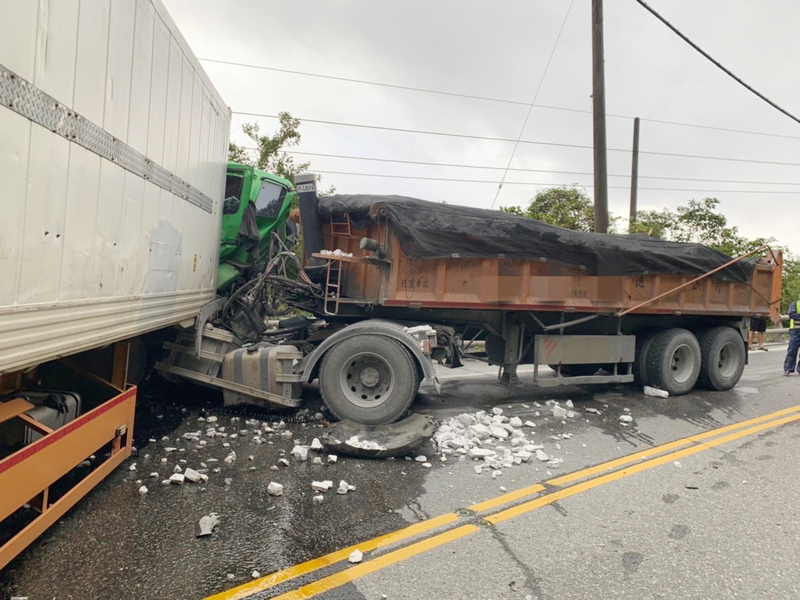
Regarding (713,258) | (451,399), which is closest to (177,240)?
(451,399)

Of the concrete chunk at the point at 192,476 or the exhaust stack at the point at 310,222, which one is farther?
the exhaust stack at the point at 310,222

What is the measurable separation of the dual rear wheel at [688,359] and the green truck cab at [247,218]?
5.46m

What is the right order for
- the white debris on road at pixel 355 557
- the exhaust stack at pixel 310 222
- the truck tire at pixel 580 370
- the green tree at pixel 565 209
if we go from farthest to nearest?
the green tree at pixel 565 209 → the truck tire at pixel 580 370 → the exhaust stack at pixel 310 222 → the white debris on road at pixel 355 557

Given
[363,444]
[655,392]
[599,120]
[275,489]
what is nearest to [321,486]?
[275,489]

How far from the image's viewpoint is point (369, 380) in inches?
198

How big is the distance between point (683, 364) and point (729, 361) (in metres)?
0.95

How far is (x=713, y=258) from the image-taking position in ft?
22.6

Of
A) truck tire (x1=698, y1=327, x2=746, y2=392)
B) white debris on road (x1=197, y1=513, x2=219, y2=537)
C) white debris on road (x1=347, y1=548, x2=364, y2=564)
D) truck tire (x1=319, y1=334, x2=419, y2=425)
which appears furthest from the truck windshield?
truck tire (x1=698, y1=327, x2=746, y2=392)

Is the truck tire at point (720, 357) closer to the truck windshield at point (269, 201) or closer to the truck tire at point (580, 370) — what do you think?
the truck tire at point (580, 370)

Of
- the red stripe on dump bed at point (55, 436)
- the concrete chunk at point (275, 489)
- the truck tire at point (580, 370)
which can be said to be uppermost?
the red stripe on dump bed at point (55, 436)

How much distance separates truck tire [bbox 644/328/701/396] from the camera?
6.80 metres

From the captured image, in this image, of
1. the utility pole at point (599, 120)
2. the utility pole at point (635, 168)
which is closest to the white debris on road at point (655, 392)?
the utility pole at point (599, 120)

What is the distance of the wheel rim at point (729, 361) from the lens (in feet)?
24.2

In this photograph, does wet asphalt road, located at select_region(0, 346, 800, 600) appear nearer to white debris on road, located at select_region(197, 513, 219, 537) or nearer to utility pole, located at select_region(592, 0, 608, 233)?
white debris on road, located at select_region(197, 513, 219, 537)
